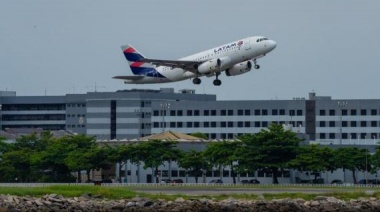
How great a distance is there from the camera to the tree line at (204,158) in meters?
159

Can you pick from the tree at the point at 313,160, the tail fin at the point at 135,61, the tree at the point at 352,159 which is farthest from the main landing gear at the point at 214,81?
the tree at the point at 352,159

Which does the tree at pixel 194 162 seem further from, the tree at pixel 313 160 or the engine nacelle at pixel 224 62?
the engine nacelle at pixel 224 62

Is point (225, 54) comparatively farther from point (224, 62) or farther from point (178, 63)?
point (178, 63)

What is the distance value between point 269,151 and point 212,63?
22.2 m

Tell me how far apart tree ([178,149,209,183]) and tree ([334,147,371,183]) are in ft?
49.5

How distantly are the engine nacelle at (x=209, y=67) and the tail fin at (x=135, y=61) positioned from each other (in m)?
10.1

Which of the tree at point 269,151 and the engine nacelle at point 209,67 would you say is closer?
the engine nacelle at point 209,67

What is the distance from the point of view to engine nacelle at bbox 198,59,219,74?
139m

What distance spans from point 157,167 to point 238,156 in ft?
42.1

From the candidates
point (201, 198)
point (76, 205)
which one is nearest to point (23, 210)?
point (76, 205)

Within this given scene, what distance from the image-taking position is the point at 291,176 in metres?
166

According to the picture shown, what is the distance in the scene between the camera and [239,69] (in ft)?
458

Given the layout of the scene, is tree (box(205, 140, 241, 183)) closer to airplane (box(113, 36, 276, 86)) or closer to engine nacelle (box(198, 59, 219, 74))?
airplane (box(113, 36, 276, 86))

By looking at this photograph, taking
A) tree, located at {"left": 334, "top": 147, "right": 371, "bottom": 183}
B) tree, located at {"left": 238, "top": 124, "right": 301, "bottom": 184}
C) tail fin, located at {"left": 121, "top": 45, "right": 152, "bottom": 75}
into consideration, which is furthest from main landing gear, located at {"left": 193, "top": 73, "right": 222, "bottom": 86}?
tree, located at {"left": 334, "top": 147, "right": 371, "bottom": 183}
